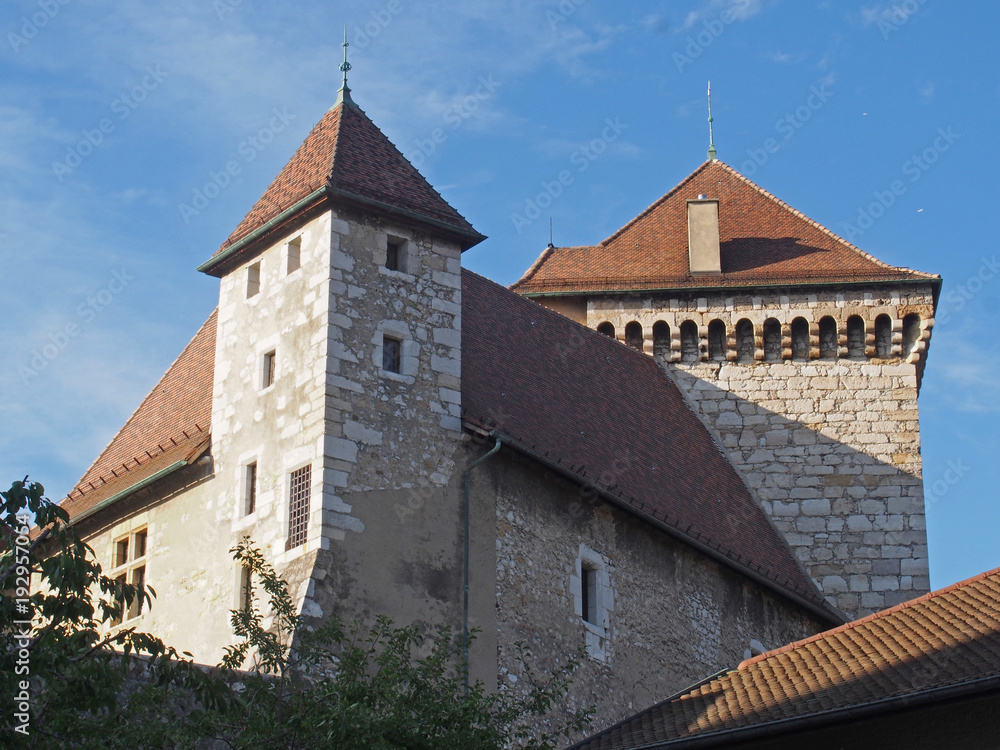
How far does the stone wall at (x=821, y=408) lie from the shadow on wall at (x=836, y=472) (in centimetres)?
2

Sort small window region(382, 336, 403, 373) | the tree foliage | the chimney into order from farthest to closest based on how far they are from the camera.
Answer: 1. the chimney
2. small window region(382, 336, 403, 373)
3. the tree foliage

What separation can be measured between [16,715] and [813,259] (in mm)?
21460

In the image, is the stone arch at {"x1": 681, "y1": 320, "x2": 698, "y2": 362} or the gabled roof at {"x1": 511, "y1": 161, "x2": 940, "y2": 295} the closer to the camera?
the stone arch at {"x1": 681, "y1": 320, "x2": 698, "y2": 362}

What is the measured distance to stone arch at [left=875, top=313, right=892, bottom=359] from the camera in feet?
102

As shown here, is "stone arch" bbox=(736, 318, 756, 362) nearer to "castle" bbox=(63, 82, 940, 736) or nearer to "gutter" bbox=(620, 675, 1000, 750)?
"castle" bbox=(63, 82, 940, 736)

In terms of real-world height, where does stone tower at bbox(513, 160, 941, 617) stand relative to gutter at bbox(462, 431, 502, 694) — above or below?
above

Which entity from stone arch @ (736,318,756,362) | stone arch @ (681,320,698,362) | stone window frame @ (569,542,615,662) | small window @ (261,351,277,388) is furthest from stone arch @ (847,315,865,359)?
small window @ (261,351,277,388)

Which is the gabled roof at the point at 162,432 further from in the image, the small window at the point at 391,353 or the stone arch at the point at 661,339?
the stone arch at the point at 661,339

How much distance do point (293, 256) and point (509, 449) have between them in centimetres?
369

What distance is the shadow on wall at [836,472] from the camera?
29344mm

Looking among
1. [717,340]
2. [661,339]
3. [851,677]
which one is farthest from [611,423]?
[851,677]

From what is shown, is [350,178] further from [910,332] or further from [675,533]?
[910,332]

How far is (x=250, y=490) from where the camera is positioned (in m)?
21.3

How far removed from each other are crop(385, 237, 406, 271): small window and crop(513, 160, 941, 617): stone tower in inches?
347
